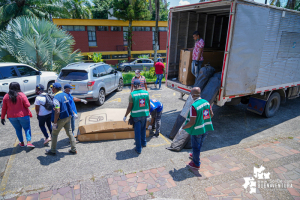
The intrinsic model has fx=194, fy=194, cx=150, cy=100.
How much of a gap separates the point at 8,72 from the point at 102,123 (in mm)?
5468

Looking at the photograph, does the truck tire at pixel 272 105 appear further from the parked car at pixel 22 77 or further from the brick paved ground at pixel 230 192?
the parked car at pixel 22 77

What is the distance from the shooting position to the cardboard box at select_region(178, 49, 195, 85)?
652 centimetres

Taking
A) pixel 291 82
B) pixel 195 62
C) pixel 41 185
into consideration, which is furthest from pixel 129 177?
pixel 291 82

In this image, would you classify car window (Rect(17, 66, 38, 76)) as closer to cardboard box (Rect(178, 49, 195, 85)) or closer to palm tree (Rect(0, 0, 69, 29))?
cardboard box (Rect(178, 49, 195, 85))

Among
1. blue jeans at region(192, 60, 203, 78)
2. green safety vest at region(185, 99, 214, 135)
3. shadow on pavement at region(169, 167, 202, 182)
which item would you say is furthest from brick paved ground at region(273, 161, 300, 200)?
blue jeans at region(192, 60, 203, 78)

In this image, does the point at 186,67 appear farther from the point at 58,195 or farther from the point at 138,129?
the point at 58,195

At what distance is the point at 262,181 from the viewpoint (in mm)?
3703

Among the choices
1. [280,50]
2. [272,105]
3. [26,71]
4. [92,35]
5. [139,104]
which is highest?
[92,35]

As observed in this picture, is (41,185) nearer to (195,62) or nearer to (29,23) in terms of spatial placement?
(195,62)

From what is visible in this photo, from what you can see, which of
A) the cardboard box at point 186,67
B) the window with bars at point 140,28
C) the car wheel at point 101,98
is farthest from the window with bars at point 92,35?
the cardboard box at point 186,67

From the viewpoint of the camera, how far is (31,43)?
10.1 meters

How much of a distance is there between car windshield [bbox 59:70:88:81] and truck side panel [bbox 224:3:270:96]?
17.1 feet

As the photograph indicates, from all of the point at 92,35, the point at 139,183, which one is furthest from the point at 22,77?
the point at 92,35

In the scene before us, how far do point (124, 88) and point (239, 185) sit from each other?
882cm
